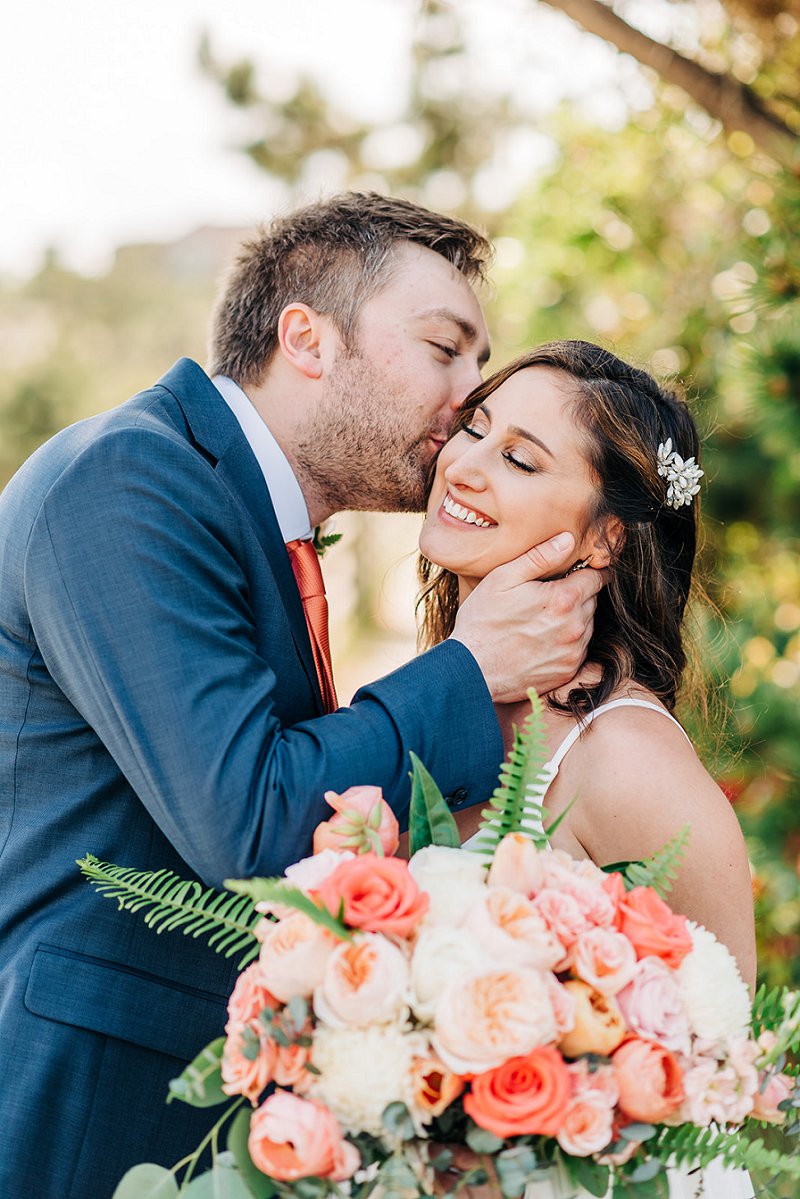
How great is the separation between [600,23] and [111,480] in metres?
2.62

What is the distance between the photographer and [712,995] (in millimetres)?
1521

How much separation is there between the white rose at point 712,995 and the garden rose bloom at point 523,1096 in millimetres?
220

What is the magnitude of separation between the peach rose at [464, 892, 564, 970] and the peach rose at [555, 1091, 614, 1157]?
0.16 meters

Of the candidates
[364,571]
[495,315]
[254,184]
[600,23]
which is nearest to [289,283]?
[600,23]

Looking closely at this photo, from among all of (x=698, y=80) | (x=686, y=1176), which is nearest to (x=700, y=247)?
(x=698, y=80)

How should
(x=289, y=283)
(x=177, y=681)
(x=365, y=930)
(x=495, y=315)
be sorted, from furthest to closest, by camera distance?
(x=495, y=315) → (x=289, y=283) → (x=177, y=681) → (x=365, y=930)

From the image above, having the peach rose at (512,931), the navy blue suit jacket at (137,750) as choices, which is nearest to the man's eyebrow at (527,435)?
the navy blue suit jacket at (137,750)

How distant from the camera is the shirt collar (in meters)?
2.84

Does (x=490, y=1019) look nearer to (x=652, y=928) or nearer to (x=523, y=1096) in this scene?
(x=523, y=1096)

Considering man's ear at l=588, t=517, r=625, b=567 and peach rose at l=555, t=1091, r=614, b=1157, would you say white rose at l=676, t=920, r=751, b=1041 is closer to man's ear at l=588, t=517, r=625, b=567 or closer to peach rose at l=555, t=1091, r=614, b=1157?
peach rose at l=555, t=1091, r=614, b=1157

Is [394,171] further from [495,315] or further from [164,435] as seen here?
[164,435]

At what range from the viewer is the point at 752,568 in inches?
188

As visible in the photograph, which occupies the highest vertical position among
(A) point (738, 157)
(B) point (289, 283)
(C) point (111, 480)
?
(A) point (738, 157)

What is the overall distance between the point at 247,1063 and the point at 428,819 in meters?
0.43
